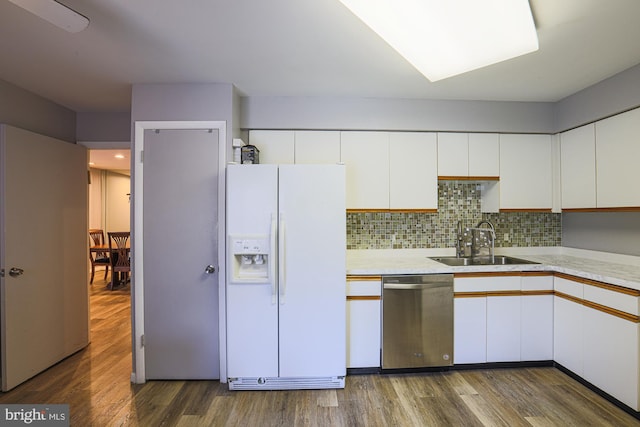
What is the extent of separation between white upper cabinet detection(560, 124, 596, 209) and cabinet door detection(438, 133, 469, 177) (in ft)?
3.02

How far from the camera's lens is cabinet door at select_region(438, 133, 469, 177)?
2912mm

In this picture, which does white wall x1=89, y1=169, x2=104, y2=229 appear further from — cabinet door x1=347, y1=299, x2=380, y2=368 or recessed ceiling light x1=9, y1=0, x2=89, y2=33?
cabinet door x1=347, y1=299, x2=380, y2=368

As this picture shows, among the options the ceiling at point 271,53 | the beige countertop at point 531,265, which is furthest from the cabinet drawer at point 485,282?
the ceiling at point 271,53

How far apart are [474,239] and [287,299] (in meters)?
2.04

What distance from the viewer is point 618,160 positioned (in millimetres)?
2400

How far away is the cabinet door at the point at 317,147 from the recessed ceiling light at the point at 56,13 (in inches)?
65.8

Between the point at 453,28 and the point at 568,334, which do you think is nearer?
the point at 453,28

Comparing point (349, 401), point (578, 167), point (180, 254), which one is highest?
point (578, 167)

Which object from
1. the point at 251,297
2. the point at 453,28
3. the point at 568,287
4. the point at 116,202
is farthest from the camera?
the point at 116,202

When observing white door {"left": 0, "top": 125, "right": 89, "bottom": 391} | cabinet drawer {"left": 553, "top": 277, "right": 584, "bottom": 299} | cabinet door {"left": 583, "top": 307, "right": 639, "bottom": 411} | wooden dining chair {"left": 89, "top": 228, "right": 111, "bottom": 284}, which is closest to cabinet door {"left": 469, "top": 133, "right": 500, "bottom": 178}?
cabinet drawer {"left": 553, "top": 277, "right": 584, "bottom": 299}

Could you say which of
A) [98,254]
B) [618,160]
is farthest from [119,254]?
[618,160]

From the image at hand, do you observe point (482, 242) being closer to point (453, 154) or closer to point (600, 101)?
point (453, 154)

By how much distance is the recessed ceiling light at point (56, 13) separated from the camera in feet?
4.30

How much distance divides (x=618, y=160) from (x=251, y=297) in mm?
3108
